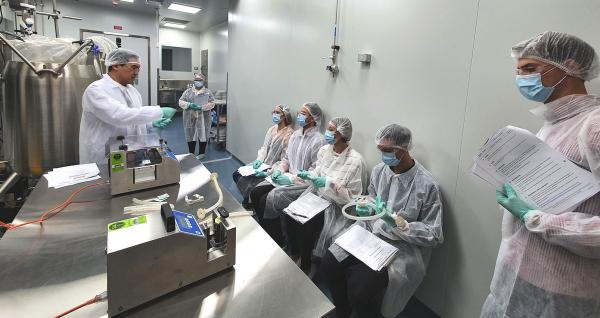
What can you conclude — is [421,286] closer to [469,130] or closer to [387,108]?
[469,130]

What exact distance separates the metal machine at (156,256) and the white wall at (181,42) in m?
8.13

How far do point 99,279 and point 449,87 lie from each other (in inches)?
65.9

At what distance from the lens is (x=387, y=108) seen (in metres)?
1.94

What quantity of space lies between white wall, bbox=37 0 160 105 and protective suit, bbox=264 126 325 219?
566 centimetres

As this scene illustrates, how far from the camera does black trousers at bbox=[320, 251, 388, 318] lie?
1.42 m

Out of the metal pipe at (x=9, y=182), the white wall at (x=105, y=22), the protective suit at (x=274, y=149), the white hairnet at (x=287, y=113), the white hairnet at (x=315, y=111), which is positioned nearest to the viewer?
the metal pipe at (x=9, y=182)

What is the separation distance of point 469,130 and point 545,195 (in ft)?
2.07

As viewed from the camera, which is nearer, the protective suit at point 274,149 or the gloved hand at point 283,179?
the gloved hand at point 283,179

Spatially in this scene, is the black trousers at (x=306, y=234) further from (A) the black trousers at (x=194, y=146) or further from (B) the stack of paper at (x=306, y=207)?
(A) the black trousers at (x=194, y=146)

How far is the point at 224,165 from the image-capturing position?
168 inches

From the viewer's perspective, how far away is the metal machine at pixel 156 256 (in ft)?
2.31

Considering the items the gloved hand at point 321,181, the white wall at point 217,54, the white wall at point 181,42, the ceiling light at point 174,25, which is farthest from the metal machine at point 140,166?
the white wall at point 181,42

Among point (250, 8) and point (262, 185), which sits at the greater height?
point (250, 8)

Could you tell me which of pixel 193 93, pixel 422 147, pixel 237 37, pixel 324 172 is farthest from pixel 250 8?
pixel 422 147
